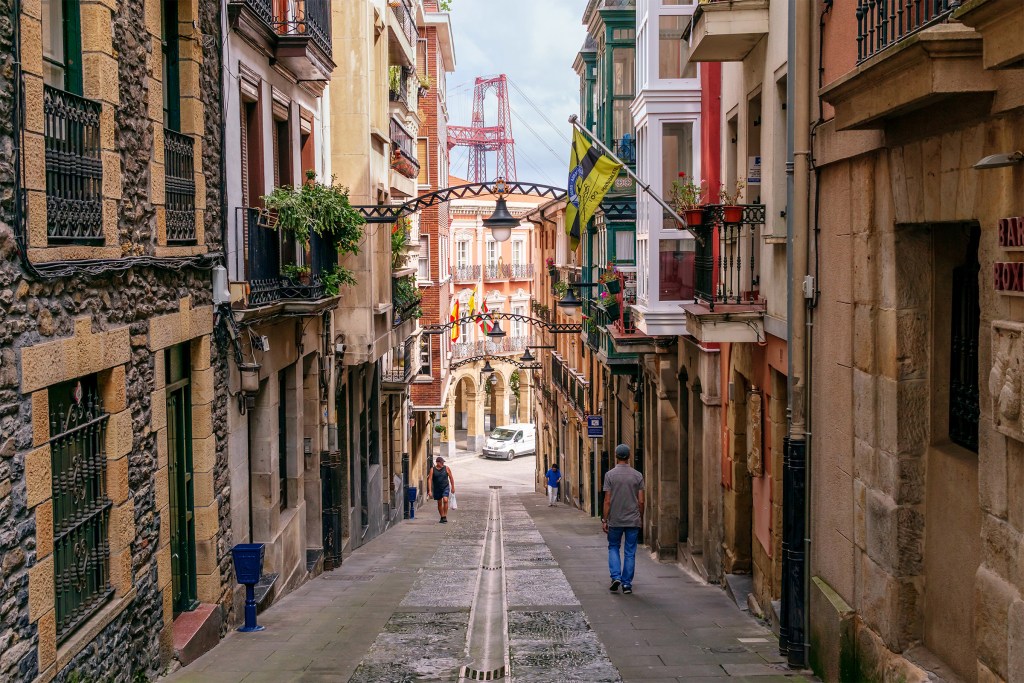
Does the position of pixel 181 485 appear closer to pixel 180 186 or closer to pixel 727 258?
pixel 180 186

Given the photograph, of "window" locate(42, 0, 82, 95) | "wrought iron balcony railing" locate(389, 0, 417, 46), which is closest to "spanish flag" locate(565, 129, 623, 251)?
"window" locate(42, 0, 82, 95)

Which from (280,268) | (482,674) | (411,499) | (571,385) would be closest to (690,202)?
(280,268)

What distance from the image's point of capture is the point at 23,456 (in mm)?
6957

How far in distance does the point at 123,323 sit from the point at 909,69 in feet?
19.6

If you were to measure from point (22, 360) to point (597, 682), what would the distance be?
17.2 ft

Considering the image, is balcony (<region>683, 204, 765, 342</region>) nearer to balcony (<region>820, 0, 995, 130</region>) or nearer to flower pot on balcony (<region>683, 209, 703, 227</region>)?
flower pot on balcony (<region>683, 209, 703, 227</region>)

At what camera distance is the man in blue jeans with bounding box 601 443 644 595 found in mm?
14242

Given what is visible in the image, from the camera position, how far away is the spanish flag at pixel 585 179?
49.3 feet

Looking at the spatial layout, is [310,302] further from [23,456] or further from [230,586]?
[23,456]

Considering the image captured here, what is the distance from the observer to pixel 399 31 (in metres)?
26.0

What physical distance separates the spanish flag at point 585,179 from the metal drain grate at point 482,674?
6834 millimetres

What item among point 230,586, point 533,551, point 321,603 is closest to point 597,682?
point 230,586

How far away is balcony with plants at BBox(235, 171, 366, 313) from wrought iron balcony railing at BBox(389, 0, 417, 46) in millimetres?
11033

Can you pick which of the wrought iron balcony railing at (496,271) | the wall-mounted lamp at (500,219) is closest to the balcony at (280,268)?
the wall-mounted lamp at (500,219)
